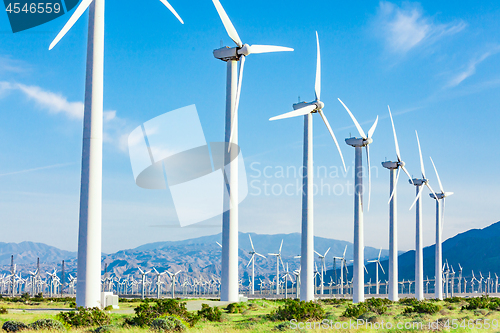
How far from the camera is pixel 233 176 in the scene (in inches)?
1704

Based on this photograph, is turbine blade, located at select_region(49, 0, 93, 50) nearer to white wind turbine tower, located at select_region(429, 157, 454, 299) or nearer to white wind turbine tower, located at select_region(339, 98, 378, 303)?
white wind turbine tower, located at select_region(339, 98, 378, 303)

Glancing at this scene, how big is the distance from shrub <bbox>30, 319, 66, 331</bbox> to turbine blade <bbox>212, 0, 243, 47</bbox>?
28.0m

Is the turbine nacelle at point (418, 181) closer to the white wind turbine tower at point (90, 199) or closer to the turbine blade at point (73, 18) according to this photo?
the white wind turbine tower at point (90, 199)

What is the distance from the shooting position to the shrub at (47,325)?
2580 centimetres

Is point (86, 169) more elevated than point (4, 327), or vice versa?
point (86, 169)

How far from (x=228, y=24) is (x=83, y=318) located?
2712cm

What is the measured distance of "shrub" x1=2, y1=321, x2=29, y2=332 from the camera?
25.5m

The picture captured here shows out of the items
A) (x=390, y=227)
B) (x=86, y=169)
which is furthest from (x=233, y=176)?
(x=390, y=227)

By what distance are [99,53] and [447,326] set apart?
25195 mm

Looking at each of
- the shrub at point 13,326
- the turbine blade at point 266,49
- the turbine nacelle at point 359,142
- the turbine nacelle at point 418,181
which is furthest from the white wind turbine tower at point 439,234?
the shrub at point 13,326

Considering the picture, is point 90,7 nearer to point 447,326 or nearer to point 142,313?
point 142,313

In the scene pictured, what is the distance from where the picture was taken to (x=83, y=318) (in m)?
28.1

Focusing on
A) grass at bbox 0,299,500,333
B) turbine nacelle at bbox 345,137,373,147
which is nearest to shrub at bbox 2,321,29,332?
grass at bbox 0,299,500,333

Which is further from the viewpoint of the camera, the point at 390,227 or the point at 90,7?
the point at 390,227
